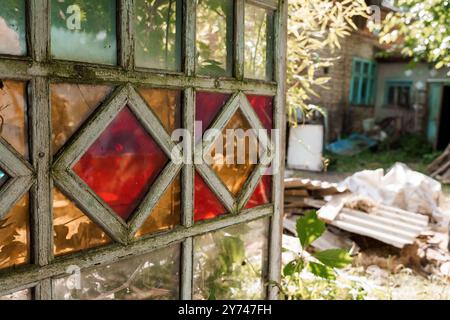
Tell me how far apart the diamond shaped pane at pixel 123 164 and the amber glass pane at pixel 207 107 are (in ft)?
0.90

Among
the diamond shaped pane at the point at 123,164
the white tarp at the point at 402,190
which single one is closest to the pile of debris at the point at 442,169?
the white tarp at the point at 402,190

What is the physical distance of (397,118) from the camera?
582 inches

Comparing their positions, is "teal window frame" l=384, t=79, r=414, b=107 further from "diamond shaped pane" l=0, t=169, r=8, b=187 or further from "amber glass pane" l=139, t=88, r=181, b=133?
"diamond shaped pane" l=0, t=169, r=8, b=187

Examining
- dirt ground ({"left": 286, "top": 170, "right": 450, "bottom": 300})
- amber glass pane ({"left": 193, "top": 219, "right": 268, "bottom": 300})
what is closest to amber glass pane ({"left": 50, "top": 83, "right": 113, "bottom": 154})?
amber glass pane ({"left": 193, "top": 219, "right": 268, "bottom": 300})

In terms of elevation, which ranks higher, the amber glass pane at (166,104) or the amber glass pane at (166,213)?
the amber glass pane at (166,104)

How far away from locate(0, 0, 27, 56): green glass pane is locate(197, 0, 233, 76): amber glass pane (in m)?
0.85

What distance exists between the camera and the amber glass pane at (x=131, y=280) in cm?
176

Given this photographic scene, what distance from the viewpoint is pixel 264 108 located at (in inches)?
98.3

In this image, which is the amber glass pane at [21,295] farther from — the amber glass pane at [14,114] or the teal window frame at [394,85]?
the teal window frame at [394,85]

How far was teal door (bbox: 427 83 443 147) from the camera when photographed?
13664 millimetres

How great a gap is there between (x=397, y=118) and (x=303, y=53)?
12.0m

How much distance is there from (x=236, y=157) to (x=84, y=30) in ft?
3.56

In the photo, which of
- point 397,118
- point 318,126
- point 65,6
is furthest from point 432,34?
point 397,118

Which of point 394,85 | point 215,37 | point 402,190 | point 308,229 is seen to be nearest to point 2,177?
point 215,37
